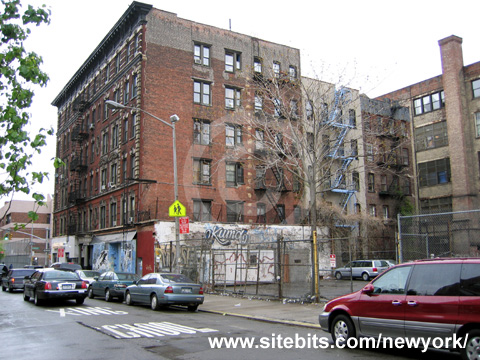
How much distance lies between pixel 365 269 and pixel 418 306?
96.3 feet

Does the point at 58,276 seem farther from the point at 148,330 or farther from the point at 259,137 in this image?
the point at 259,137

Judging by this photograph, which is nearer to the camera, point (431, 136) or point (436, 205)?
point (436, 205)

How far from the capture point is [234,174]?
37.2m

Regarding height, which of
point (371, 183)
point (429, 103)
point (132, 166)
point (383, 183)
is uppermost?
point (429, 103)

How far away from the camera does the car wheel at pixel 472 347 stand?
22.3ft

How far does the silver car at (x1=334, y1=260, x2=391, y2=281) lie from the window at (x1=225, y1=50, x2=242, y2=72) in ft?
62.7

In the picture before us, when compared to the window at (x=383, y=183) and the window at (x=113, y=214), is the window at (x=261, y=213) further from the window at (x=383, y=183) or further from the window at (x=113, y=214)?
the window at (x=383, y=183)

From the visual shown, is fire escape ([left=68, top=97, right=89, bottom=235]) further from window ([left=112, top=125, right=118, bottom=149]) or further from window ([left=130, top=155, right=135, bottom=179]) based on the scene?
window ([left=130, top=155, right=135, bottom=179])

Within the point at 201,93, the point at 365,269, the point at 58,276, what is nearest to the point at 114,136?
the point at 201,93

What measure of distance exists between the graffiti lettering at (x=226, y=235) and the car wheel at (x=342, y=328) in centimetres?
2333

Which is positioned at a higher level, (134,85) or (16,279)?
(134,85)

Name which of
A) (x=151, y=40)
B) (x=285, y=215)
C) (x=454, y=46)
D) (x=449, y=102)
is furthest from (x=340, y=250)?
(x=151, y=40)

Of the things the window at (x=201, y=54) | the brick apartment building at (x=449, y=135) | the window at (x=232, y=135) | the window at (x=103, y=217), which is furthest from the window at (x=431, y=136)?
the window at (x=103, y=217)

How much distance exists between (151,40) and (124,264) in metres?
17.9
